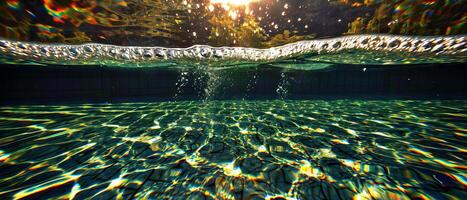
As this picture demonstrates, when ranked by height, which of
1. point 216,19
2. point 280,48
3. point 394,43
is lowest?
point 394,43

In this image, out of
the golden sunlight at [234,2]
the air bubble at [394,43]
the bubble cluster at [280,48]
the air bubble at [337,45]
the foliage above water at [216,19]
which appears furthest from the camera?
the air bubble at [337,45]

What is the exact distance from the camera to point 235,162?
10.2 feet

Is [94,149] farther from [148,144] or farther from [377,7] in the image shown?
[377,7]

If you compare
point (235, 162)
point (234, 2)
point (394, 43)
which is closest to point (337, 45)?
point (394, 43)

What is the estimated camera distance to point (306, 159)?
3.18 m

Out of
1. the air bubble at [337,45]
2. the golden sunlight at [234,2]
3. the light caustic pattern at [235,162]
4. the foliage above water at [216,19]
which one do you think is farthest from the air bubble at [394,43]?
the golden sunlight at [234,2]

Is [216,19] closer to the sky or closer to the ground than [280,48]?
closer to the sky

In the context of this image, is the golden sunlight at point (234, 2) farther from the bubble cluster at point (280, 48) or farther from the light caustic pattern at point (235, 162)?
the light caustic pattern at point (235, 162)

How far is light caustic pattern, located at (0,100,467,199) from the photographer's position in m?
2.36

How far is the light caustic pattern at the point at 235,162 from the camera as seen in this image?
7.73 feet

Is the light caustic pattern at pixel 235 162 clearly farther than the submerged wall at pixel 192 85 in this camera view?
No

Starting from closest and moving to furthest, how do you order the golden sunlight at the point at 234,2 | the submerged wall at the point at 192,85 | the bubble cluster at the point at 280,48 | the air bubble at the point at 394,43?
the golden sunlight at the point at 234,2, the bubble cluster at the point at 280,48, the air bubble at the point at 394,43, the submerged wall at the point at 192,85

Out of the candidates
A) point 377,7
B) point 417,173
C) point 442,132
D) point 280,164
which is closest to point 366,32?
point 377,7

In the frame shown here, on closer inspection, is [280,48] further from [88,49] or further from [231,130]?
[88,49]
